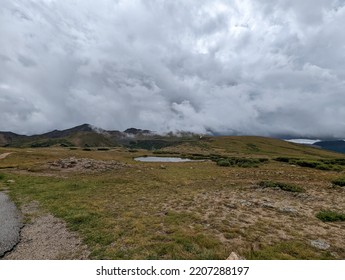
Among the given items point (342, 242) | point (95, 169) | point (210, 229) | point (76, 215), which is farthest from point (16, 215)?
point (95, 169)

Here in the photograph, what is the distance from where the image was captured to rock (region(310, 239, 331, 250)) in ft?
37.8

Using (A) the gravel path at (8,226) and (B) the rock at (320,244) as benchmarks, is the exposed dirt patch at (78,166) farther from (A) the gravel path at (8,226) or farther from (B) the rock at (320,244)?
(B) the rock at (320,244)

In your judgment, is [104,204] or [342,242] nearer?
[342,242]

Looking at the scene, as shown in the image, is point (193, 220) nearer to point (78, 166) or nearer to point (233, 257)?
point (233, 257)

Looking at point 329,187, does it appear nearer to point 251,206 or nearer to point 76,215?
point 251,206

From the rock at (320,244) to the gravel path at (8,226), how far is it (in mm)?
16767

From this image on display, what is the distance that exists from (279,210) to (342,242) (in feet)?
20.0

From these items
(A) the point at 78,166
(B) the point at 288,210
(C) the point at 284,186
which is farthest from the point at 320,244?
(A) the point at 78,166

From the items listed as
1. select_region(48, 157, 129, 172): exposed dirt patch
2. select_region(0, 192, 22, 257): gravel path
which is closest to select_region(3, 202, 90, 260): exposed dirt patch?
select_region(0, 192, 22, 257): gravel path

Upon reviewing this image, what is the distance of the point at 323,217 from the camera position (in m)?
16.2

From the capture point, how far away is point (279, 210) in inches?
719

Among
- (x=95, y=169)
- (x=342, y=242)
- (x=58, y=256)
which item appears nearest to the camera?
(x=58, y=256)

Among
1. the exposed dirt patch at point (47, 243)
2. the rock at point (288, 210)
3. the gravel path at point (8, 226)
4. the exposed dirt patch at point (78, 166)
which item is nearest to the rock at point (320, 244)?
the rock at point (288, 210)
